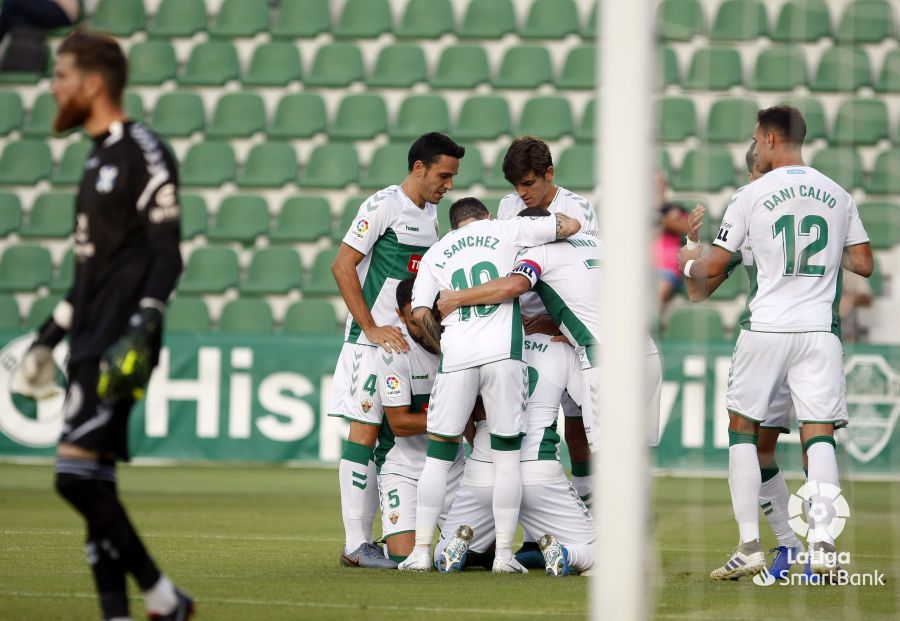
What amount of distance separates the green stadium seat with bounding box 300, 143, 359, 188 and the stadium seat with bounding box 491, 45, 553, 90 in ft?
6.34

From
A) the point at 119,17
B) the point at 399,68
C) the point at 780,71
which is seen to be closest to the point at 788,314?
the point at 780,71

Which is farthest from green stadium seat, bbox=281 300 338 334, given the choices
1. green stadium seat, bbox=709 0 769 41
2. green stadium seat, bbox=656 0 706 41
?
green stadium seat, bbox=656 0 706 41

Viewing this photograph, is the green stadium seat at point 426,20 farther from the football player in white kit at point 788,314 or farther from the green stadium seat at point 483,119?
the football player in white kit at point 788,314

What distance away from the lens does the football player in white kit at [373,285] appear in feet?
23.2

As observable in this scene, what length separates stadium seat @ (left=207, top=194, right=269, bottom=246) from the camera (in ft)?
48.8

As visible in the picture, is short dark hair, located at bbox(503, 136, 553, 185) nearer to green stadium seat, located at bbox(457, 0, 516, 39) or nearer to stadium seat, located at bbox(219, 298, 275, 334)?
stadium seat, located at bbox(219, 298, 275, 334)

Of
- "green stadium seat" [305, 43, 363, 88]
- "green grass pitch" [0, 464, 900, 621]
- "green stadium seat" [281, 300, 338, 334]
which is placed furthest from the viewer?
"green stadium seat" [305, 43, 363, 88]

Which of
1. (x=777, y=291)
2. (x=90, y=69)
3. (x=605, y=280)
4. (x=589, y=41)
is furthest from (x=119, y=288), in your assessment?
(x=589, y=41)

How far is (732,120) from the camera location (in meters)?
8.20

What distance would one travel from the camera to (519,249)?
6715 millimetres

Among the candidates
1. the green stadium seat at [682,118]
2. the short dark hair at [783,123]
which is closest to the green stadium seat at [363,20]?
the green stadium seat at [682,118]

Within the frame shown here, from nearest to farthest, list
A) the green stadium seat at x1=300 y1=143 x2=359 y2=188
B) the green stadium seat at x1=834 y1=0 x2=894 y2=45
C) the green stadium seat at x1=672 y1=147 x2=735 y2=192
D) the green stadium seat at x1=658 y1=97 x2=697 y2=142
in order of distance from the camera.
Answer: the green stadium seat at x1=834 y1=0 x2=894 y2=45 → the green stadium seat at x1=672 y1=147 x2=735 y2=192 → the green stadium seat at x1=658 y1=97 x2=697 y2=142 → the green stadium seat at x1=300 y1=143 x2=359 y2=188

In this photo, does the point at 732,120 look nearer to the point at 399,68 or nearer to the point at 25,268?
the point at 399,68

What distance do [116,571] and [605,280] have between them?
180cm
